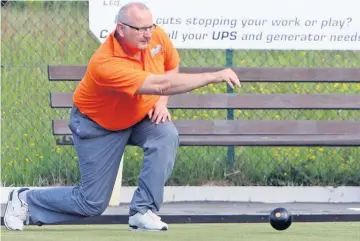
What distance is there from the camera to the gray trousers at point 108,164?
22.8 ft

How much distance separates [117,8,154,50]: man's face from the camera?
6574 mm

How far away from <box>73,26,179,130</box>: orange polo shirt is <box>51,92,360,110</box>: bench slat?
3021 millimetres

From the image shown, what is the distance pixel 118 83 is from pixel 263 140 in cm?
359

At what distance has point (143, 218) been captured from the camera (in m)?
7.00

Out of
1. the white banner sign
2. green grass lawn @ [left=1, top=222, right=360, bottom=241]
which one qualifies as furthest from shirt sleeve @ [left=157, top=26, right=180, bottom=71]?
the white banner sign

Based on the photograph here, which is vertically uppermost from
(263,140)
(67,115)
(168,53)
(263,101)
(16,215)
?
(168,53)

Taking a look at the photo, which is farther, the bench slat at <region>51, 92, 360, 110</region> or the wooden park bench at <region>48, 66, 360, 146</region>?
the bench slat at <region>51, 92, 360, 110</region>

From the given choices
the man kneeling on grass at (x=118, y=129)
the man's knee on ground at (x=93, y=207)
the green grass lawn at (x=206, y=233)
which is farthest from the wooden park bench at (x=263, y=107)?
the man's knee on ground at (x=93, y=207)

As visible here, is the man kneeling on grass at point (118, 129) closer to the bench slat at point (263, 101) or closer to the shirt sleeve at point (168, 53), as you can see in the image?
the shirt sleeve at point (168, 53)

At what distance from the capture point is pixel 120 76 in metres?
6.50

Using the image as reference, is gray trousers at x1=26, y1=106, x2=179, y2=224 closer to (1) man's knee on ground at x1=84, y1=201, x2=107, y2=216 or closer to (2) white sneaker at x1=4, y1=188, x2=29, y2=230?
(1) man's knee on ground at x1=84, y1=201, x2=107, y2=216

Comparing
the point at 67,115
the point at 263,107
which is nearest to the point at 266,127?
the point at 263,107

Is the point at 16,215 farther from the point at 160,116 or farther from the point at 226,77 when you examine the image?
the point at 226,77

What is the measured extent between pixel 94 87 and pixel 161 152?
0.57 metres
